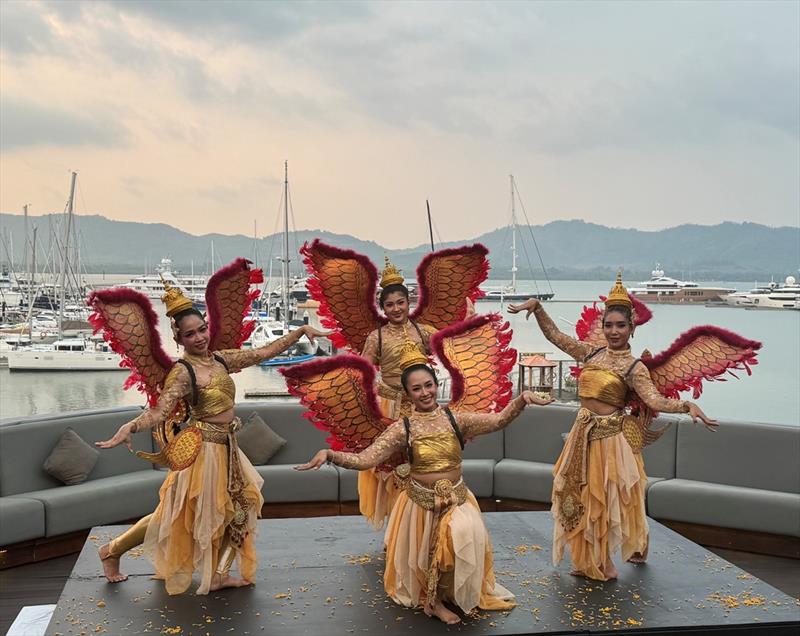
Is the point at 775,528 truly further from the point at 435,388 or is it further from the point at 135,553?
the point at 135,553

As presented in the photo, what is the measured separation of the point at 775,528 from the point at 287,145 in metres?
5.63

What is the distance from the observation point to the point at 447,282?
438 centimetres

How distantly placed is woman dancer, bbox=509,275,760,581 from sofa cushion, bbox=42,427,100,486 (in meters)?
2.76

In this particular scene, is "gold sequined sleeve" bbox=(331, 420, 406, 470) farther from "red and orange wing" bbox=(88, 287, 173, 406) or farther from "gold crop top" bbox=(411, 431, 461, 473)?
"red and orange wing" bbox=(88, 287, 173, 406)

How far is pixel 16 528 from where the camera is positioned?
435 cm

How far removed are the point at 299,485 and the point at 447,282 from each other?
169 cm

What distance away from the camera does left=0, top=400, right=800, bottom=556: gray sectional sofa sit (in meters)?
4.62

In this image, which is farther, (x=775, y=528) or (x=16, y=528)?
(x=775, y=528)

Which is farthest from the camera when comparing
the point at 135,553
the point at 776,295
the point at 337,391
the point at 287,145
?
the point at 776,295

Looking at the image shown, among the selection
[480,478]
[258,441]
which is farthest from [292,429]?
[480,478]

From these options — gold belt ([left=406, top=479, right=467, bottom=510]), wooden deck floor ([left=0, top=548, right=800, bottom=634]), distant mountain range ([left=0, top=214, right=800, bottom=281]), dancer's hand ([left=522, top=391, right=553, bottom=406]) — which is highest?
distant mountain range ([left=0, top=214, right=800, bottom=281])

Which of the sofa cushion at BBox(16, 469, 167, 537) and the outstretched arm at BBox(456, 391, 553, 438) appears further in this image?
the sofa cushion at BBox(16, 469, 167, 537)

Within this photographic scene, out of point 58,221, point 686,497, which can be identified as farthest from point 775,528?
point 58,221

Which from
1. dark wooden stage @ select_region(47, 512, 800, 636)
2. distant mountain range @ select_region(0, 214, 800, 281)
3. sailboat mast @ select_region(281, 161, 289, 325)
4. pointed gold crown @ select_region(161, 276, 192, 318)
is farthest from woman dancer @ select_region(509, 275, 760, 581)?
distant mountain range @ select_region(0, 214, 800, 281)
